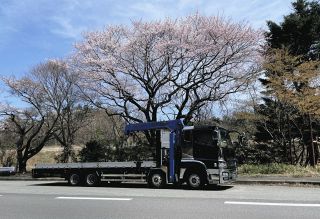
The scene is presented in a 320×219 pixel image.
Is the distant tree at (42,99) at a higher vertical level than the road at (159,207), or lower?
higher

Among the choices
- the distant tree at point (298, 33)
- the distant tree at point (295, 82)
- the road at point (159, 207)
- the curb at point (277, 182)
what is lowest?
the road at point (159, 207)

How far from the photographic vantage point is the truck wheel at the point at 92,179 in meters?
21.7

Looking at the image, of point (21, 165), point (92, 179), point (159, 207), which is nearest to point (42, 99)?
point (21, 165)

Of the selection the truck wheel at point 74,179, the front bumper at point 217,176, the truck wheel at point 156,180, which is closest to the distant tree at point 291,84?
the front bumper at point 217,176

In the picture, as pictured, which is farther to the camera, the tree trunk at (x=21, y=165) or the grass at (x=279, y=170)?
the tree trunk at (x=21, y=165)

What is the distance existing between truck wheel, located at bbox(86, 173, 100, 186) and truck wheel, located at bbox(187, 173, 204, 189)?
16.8ft

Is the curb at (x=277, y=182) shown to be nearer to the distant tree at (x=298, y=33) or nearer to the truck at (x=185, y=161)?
the truck at (x=185, y=161)

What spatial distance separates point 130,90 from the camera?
95.6 feet

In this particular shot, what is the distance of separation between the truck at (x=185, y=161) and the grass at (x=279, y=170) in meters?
5.94

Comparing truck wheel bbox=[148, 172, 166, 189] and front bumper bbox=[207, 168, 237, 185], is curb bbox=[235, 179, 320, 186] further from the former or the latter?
truck wheel bbox=[148, 172, 166, 189]

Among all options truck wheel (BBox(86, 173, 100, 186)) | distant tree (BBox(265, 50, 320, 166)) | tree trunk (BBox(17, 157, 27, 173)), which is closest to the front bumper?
truck wheel (BBox(86, 173, 100, 186))

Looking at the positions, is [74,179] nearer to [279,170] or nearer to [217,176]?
[217,176]

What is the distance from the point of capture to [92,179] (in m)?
21.8

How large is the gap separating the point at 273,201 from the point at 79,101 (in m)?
23.0
